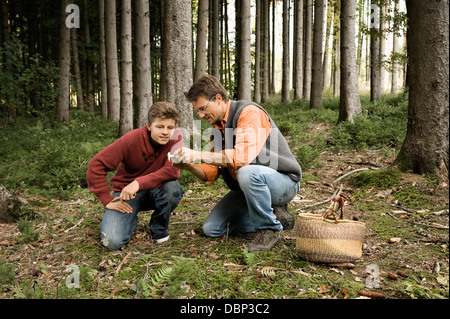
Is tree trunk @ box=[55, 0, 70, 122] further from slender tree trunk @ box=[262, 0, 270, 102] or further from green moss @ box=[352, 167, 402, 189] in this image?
green moss @ box=[352, 167, 402, 189]

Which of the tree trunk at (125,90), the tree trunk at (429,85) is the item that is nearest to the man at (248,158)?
the tree trunk at (429,85)

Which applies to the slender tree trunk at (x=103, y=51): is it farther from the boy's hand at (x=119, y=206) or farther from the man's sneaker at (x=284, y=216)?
the man's sneaker at (x=284, y=216)

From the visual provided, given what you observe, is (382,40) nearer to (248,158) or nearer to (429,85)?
(429,85)

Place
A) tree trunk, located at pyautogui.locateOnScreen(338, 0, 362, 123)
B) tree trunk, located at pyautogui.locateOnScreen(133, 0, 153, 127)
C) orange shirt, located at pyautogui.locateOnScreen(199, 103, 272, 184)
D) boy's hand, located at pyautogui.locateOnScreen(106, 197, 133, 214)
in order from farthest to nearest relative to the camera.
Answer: tree trunk, located at pyautogui.locateOnScreen(338, 0, 362, 123)
tree trunk, located at pyautogui.locateOnScreen(133, 0, 153, 127)
boy's hand, located at pyautogui.locateOnScreen(106, 197, 133, 214)
orange shirt, located at pyautogui.locateOnScreen(199, 103, 272, 184)

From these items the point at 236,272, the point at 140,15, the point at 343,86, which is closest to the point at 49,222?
the point at 236,272

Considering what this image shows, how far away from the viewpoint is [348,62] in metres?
8.09

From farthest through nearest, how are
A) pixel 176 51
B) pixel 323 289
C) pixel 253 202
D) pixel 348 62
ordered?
1. pixel 348 62
2. pixel 176 51
3. pixel 253 202
4. pixel 323 289

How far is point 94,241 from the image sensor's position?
3459 mm

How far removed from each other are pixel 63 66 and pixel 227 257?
10591 millimetres

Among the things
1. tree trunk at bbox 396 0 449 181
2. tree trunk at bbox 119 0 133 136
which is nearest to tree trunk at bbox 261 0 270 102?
tree trunk at bbox 119 0 133 136

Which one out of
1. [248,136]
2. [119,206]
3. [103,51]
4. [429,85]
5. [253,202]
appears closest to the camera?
[248,136]

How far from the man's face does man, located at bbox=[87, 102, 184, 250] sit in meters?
0.26

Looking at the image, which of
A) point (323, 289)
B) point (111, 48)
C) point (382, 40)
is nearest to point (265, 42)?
point (382, 40)

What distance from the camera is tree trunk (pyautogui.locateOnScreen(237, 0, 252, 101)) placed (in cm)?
831
